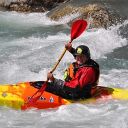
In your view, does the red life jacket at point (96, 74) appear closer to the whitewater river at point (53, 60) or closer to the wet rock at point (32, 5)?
the whitewater river at point (53, 60)

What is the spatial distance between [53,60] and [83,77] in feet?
14.7

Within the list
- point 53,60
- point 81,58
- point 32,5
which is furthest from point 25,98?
point 32,5

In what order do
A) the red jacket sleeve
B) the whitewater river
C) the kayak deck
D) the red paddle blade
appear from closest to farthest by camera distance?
1. the whitewater river
2. the red jacket sleeve
3. the kayak deck
4. the red paddle blade

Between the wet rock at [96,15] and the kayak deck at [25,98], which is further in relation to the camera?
the wet rock at [96,15]

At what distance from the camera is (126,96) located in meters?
8.20

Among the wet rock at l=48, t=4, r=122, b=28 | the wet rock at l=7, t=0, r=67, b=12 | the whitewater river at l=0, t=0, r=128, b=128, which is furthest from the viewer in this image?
the wet rock at l=7, t=0, r=67, b=12

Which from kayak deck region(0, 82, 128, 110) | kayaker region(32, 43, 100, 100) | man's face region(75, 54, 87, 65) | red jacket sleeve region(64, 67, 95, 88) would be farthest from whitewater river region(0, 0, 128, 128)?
man's face region(75, 54, 87, 65)

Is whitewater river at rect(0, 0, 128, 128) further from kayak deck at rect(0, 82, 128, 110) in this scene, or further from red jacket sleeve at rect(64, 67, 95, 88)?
red jacket sleeve at rect(64, 67, 95, 88)

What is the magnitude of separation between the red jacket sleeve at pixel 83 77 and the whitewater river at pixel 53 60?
42 centimetres

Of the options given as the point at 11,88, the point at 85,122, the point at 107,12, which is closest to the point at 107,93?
the point at 85,122

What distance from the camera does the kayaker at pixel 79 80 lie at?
7715 mm

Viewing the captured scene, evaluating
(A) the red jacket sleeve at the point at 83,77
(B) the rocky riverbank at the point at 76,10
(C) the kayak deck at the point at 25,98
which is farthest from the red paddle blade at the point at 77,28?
(B) the rocky riverbank at the point at 76,10

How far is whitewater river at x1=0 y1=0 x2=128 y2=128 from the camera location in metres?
→ 7.55

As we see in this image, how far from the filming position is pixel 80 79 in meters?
7.71
